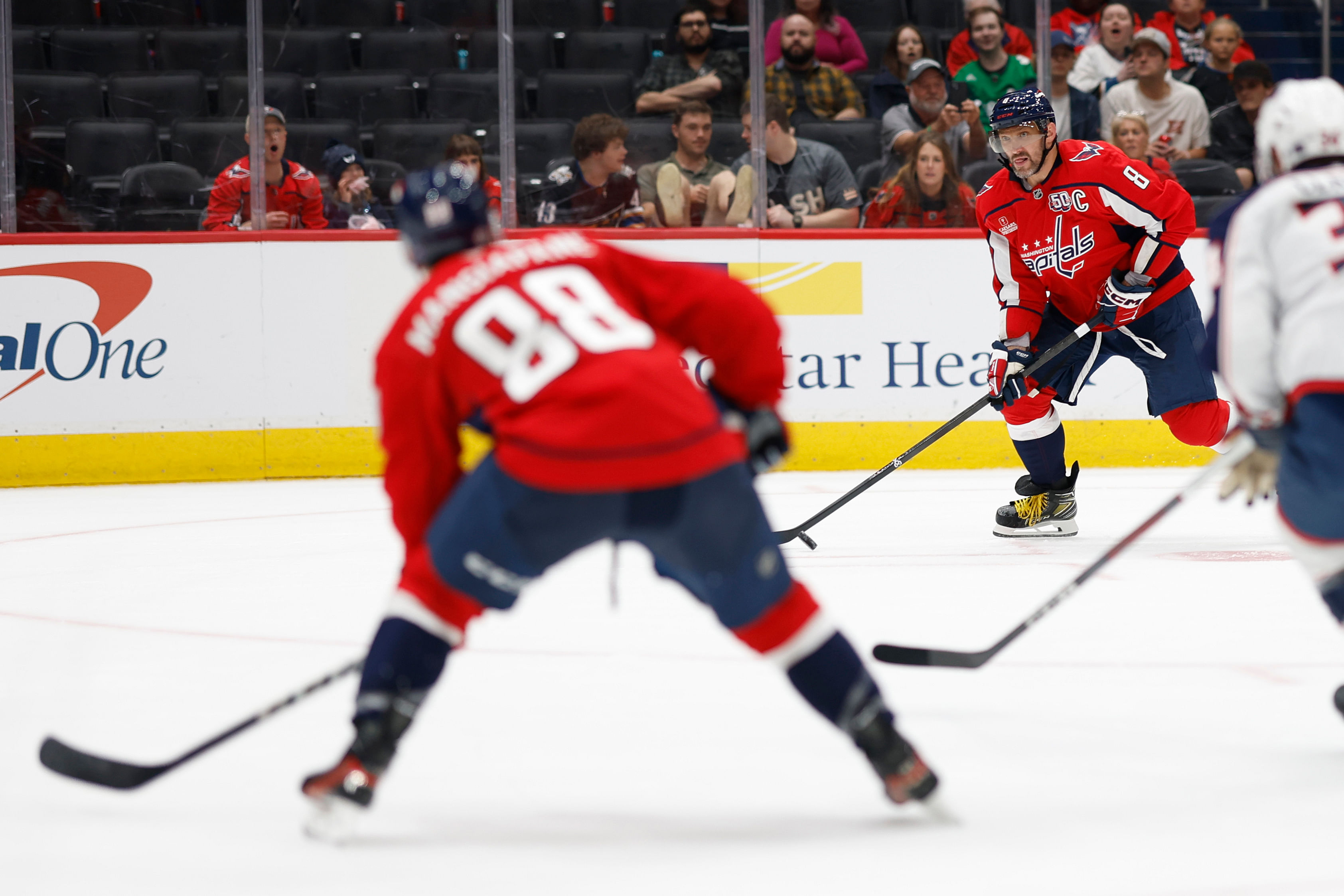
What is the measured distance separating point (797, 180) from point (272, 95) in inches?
86.5

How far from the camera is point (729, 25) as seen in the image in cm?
636

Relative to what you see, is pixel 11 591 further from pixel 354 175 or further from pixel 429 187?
pixel 354 175

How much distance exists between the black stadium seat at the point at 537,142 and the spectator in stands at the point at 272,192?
0.75 m

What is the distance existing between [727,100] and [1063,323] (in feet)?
7.56

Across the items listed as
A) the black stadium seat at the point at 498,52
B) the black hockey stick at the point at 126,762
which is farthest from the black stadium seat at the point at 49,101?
the black hockey stick at the point at 126,762

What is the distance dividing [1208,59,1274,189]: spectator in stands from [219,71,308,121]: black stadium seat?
405cm

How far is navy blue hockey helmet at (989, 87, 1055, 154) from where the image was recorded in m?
4.24

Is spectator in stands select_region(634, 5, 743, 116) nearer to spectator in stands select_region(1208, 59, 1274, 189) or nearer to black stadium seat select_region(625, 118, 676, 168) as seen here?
black stadium seat select_region(625, 118, 676, 168)

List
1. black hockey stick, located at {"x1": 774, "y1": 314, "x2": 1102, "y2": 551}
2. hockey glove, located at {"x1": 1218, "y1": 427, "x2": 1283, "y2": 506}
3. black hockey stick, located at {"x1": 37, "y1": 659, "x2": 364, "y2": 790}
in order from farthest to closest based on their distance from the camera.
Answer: black hockey stick, located at {"x1": 774, "y1": 314, "x2": 1102, "y2": 551}, hockey glove, located at {"x1": 1218, "y1": 427, "x2": 1283, "y2": 506}, black hockey stick, located at {"x1": 37, "y1": 659, "x2": 364, "y2": 790}

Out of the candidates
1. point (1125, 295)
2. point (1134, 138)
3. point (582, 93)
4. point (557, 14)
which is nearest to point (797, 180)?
point (582, 93)

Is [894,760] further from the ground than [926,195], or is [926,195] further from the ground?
[926,195]

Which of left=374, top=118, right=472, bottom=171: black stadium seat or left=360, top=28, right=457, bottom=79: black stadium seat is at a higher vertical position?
left=360, top=28, right=457, bottom=79: black stadium seat

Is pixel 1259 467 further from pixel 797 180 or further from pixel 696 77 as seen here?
pixel 696 77

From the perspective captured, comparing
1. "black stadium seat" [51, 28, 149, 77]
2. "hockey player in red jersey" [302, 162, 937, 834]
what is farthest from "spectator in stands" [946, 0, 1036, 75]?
"hockey player in red jersey" [302, 162, 937, 834]
